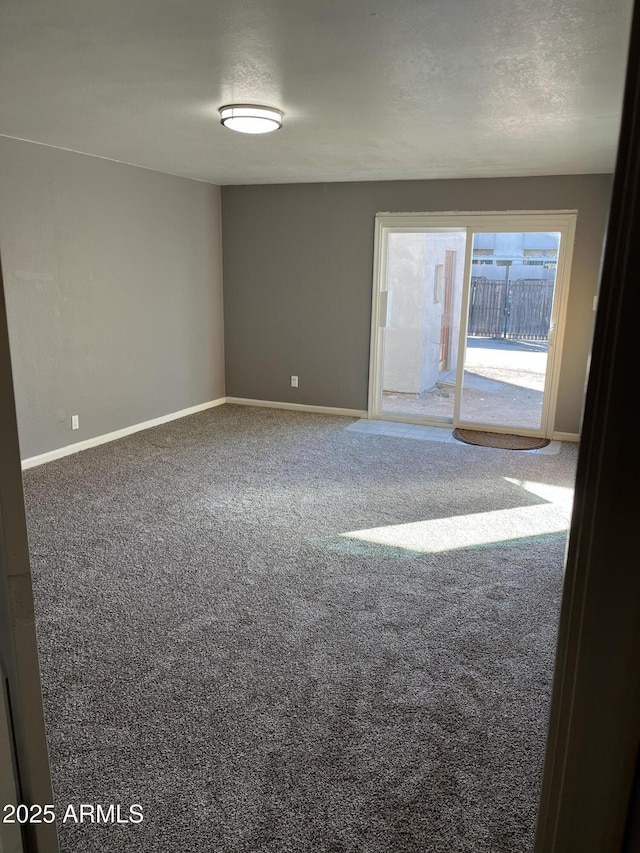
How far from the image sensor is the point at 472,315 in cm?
613

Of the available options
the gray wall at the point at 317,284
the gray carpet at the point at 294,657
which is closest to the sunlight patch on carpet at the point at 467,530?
the gray carpet at the point at 294,657

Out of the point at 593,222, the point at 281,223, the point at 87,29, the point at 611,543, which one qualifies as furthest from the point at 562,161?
the point at 611,543

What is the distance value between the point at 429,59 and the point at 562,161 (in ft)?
9.03

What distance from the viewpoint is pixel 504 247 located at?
587 cm

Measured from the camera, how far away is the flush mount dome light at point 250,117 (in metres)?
3.33

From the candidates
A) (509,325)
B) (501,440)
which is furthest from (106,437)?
(509,325)

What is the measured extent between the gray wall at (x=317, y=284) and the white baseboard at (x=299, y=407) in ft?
0.18

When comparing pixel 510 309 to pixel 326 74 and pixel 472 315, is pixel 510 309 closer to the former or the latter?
pixel 472 315

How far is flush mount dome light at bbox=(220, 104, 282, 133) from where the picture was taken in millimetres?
3334

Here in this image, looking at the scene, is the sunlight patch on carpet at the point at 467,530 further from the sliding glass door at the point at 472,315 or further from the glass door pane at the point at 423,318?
the glass door pane at the point at 423,318

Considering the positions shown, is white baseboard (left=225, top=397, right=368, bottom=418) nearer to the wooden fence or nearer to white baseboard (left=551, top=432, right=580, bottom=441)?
the wooden fence

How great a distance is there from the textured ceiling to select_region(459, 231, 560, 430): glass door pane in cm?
121

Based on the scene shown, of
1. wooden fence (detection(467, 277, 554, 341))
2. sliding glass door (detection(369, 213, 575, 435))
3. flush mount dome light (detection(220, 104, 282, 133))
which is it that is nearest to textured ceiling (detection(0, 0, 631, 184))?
flush mount dome light (detection(220, 104, 282, 133))

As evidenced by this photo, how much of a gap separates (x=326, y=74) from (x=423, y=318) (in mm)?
4059
